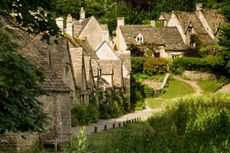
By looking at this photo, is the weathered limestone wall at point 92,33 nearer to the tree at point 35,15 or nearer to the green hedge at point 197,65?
the green hedge at point 197,65

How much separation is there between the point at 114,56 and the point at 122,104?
31.5ft

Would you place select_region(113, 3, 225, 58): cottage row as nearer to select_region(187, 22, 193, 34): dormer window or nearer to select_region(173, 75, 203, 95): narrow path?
select_region(187, 22, 193, 34): dormer window

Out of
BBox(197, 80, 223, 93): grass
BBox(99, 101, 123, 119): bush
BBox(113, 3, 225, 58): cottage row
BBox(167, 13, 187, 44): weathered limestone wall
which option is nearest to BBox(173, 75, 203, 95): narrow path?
BBox(197, 80, 223, 93): grass

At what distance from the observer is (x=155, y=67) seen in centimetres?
8131

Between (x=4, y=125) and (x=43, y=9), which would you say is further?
(x=43, y=9)

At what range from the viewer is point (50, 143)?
26797 millimetres

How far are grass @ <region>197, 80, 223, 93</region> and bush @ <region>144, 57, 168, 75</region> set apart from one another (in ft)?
15.0

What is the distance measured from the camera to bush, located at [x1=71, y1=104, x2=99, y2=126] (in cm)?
4488

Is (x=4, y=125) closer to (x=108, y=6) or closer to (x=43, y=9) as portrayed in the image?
(x=43, y=9)

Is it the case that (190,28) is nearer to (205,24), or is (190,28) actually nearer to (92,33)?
(205,24)

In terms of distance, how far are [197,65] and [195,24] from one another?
16.9 m

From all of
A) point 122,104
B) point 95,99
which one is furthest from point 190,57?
point 95,99

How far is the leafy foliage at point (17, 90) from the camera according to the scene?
1023 centimetres

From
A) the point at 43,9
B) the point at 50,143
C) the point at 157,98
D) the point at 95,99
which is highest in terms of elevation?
the point at 43,9
